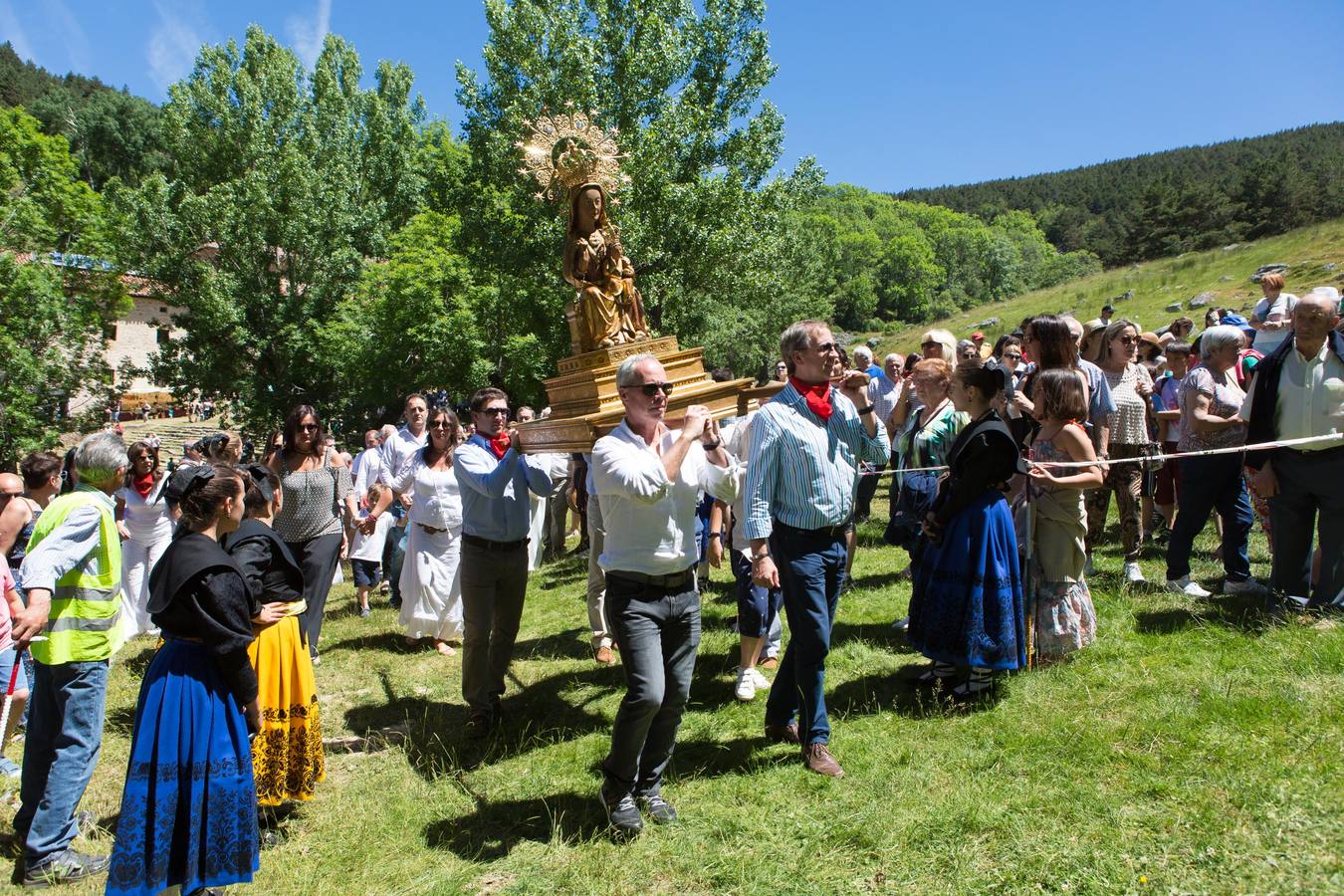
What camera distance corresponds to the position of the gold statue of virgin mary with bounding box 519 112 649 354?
612 cm

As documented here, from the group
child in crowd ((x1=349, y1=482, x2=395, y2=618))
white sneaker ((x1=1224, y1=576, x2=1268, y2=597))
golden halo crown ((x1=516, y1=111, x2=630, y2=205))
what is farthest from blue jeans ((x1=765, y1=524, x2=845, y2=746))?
child in crowd ((x1=349, y1=482, x2=395, y2=618))

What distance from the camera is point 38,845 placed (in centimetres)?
384

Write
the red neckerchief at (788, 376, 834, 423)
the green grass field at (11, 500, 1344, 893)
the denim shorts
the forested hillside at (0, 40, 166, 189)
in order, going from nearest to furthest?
1. the green grass field at (11, 500, 1344, 893)
2. the red neckerchief at (788, 376, 834, 423)
3. the denim shorts
4. the forested hillside at (0, 40, 166, 189)

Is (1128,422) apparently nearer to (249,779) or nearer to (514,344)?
(249,779)

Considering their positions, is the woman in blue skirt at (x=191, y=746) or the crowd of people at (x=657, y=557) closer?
the woman in blue skirt at (x=191, y=746)

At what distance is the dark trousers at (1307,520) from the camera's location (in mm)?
5055

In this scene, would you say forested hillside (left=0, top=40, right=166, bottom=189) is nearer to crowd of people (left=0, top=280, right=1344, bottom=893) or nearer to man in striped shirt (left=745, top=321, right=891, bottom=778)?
crowd of people (left=0, top=280, right=1344, bottom=893)

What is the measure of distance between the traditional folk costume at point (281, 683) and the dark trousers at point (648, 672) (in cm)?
166

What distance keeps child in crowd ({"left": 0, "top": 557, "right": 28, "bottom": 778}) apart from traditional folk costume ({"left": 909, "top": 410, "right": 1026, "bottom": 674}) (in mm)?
4842

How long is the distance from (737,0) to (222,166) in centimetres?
1935

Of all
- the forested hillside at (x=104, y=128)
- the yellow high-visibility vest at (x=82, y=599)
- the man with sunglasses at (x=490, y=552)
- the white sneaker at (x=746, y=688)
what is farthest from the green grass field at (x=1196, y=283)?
A: the forested hillside at (x=104, y=128)

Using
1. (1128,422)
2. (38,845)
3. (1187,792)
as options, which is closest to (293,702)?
(38,845)

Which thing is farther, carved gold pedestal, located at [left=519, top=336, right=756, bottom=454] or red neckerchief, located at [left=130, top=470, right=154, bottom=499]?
red neckerchief, located at [left=130, top=470, right=154, bottom=499]

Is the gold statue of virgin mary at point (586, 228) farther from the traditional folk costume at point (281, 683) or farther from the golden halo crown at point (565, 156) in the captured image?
the traditional folk costume at point (281, 683)
